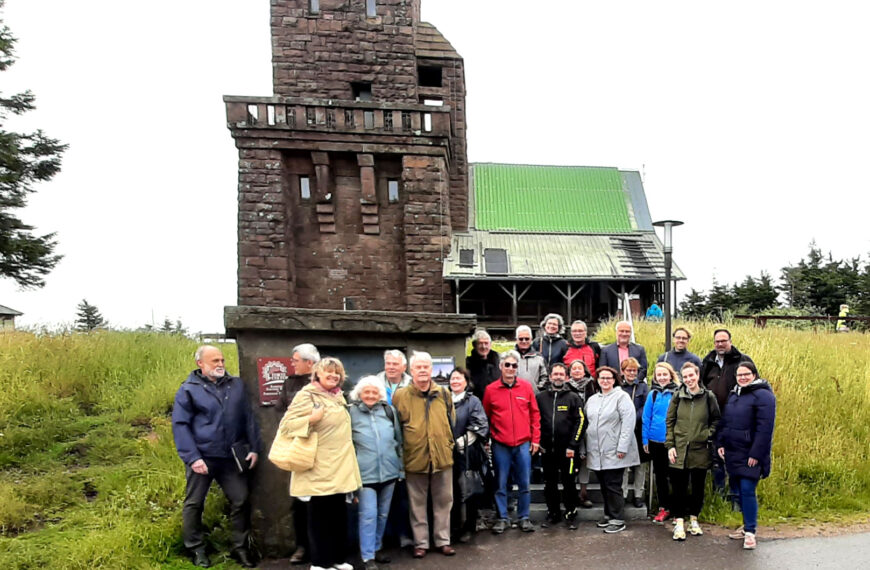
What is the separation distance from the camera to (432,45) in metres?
15.4

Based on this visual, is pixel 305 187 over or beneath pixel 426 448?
over

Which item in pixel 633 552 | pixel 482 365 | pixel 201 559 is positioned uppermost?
pixel 482 365

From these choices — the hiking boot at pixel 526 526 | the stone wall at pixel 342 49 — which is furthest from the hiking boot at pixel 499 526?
the stone wall at pixel 342 49

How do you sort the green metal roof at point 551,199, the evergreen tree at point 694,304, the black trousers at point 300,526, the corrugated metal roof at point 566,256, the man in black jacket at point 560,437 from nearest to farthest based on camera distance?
the black trousers at point 300,526 → the man in black jacket at point 560,437 → the corrugated metal roof at point 566,256 → the green metal roof at point 551,199 → the evergreen tree at point 694,304

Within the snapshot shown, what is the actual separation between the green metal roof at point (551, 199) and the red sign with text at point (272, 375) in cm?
1535

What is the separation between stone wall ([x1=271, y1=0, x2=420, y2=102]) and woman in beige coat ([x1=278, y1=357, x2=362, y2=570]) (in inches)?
489

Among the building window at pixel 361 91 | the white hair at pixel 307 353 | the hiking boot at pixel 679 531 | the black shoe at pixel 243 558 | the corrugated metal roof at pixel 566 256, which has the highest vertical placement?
the building window at pixel 361 91

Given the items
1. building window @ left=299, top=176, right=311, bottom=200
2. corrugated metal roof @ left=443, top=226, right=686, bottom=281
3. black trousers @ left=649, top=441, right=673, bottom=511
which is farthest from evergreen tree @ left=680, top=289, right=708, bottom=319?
black trousers @ left=649, top=441, right=673, bottom=511

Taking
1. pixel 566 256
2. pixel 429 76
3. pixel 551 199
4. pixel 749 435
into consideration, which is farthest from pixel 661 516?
pixel 551 199

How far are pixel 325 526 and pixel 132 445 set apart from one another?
3416 millimetres

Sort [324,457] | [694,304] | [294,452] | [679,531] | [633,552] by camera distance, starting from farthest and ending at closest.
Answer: [694,304]
[679,531]
[633,552]
[324,457]
[294,452]

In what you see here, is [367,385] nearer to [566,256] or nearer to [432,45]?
[432,45]

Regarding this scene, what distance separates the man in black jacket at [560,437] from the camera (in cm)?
490

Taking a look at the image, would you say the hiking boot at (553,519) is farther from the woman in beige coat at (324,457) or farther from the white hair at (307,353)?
the white hair at (307,353)
